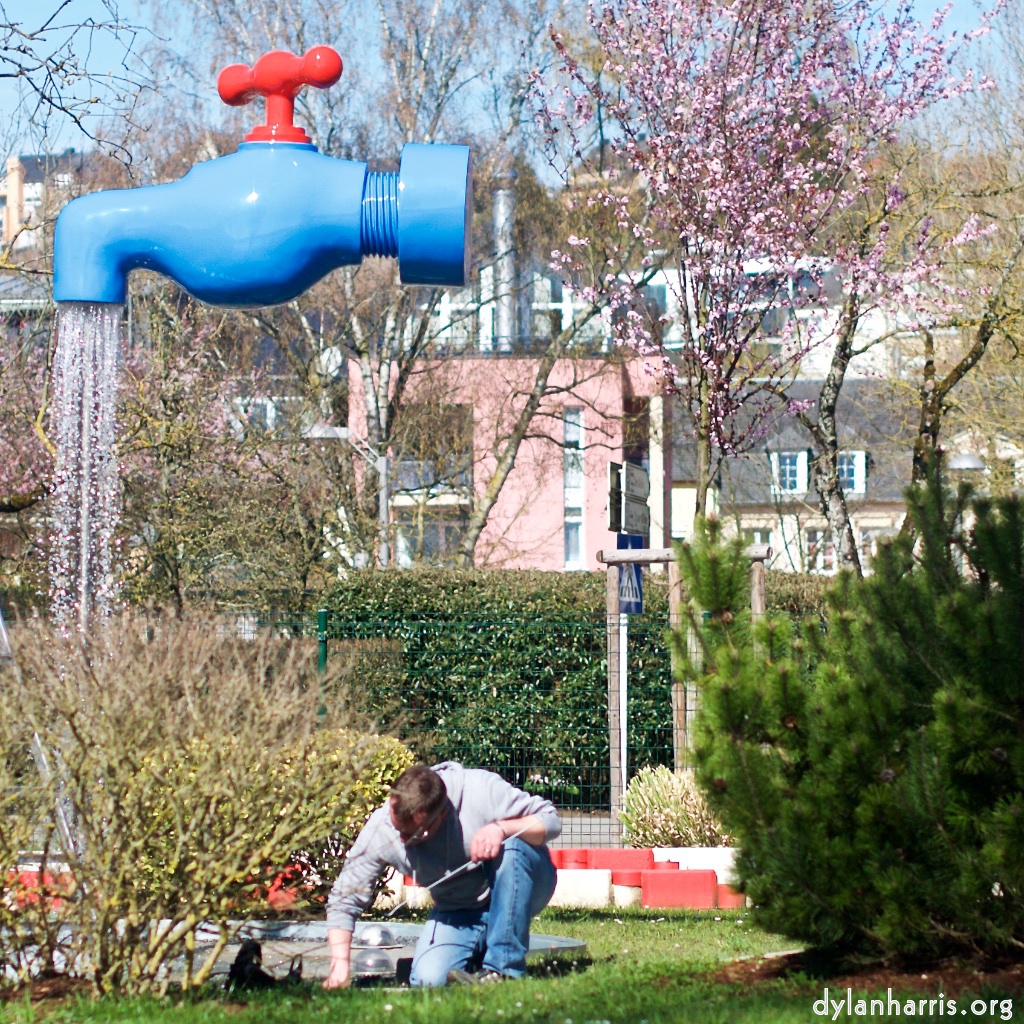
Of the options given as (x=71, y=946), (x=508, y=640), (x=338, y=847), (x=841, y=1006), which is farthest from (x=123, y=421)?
(x=841, y=1006)

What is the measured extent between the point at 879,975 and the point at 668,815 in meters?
4.32

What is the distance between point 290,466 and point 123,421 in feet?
19.2

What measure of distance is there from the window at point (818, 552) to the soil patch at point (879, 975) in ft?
63.5

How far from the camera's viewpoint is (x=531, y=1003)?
4.57m

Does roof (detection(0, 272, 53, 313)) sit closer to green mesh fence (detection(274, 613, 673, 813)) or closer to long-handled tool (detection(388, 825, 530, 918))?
green mesh fence (detection(274, 613, 673, 813))

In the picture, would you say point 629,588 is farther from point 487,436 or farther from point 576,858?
point 487,436

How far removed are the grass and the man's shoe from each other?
4.3 inches

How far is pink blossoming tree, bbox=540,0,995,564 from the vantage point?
1394 cm

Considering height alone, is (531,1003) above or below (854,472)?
below

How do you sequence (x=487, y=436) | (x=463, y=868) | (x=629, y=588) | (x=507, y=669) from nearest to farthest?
1. (x=463, y=868)
2. (x=629, y=588)
3. (x=507, y=669)
4. (x=487, y=436)

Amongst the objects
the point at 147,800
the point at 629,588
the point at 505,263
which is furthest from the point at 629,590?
the point at 505,263

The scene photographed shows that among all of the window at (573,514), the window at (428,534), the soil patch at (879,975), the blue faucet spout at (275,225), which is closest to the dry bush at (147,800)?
the blue faucet spout at (275,225)

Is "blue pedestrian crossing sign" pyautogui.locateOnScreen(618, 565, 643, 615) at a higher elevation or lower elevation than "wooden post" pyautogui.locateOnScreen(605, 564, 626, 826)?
higher

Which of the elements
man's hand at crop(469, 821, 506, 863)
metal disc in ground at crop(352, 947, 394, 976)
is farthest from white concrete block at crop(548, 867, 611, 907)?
man's hand at crop(469, 821, 506, 863)
